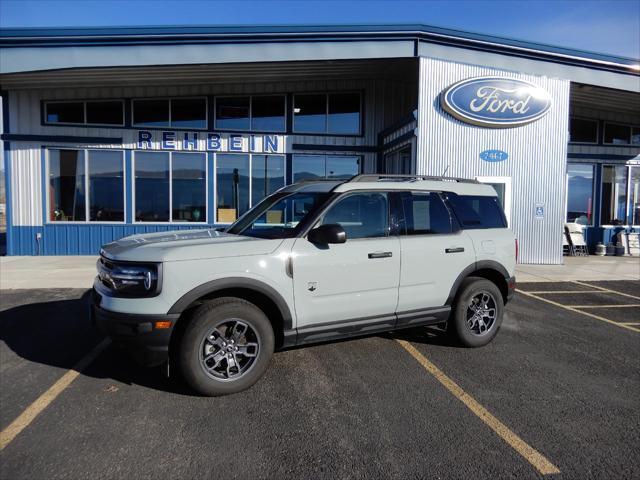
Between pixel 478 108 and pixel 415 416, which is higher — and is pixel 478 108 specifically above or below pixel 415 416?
above

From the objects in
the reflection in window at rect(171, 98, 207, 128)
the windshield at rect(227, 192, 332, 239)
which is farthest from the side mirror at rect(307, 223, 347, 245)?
the reflection in window at rect(171, 98, 207, 128)

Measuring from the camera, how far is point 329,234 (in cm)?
394

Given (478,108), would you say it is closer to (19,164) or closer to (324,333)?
(324,333)

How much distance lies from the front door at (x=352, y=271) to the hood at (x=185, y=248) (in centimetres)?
39

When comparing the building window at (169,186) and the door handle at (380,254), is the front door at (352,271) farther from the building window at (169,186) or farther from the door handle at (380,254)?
the building window at (169,186)

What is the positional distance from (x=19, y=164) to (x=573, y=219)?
1886 cm

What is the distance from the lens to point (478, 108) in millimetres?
12078

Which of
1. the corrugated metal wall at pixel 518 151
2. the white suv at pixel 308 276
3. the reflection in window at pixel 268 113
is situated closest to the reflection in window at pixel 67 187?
the reflection in window at pixel 268 113

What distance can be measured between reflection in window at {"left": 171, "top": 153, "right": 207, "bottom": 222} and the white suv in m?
9.75

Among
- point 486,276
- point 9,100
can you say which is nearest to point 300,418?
point 486,276

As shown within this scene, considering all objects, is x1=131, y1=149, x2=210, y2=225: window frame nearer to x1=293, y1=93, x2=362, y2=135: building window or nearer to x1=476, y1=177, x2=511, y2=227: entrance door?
x1=293, y1=93, x2=362, y2=135: building window

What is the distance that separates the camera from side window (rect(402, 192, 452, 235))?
475 cm

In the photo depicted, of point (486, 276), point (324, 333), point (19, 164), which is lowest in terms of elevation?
point (324, 333)

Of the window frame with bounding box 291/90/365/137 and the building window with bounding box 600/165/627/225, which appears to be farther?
the building window with bounding box 600/165/627/225
